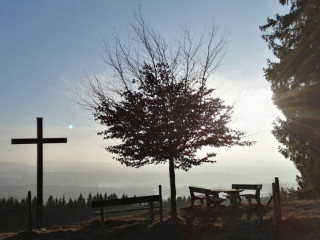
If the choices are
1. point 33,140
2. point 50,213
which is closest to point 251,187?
point 33,140

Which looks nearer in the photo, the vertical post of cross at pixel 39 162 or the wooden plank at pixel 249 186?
the vertical post of cross at pixel 39 162

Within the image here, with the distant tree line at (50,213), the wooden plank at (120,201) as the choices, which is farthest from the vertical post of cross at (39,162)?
the distant tree line at (50,213)

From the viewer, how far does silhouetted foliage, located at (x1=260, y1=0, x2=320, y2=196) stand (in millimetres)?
13641

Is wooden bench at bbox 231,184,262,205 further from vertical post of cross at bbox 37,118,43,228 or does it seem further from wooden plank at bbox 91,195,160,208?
vertical post of cross at bbox 37,118,43,228

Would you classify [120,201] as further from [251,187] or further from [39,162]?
[251,187]

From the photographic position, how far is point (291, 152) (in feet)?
55.1

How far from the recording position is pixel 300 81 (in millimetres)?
14359

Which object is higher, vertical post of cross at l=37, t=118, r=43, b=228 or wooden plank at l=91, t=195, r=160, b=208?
vertical post of cross at l=37, t=118, r=43, b=228

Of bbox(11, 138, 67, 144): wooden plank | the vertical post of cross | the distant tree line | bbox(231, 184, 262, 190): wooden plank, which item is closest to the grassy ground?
bbox(231, 184, 262, 190): wooden plank

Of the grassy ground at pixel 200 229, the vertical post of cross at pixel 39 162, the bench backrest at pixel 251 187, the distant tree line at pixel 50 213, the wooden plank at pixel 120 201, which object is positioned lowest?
the distant tree line at pixel 50 213

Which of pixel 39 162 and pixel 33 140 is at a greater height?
pixel 33 140

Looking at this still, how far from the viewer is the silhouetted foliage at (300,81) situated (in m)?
13.6

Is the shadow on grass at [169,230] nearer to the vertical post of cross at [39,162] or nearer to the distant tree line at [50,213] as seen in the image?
the vertical post of cross at [39,162]

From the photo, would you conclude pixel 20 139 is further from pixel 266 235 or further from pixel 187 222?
pixel 266 235
